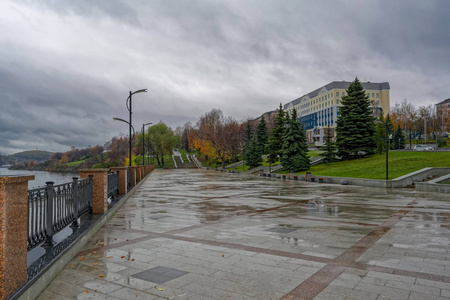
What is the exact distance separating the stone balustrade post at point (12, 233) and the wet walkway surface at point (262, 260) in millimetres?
730

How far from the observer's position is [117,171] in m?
15.8

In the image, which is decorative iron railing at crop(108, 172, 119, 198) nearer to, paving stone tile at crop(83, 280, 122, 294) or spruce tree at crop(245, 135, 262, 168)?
paving stone tile at crop(83, 280, 122, 294)

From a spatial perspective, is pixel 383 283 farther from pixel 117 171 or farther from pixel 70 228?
pixel 117 171

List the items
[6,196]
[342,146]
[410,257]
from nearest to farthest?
1. [6,196]
2. [410,257]
3. [342,146]

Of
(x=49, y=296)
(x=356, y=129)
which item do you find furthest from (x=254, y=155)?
(x=49, y=296)

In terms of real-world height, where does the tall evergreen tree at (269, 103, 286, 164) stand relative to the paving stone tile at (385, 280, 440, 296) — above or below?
above

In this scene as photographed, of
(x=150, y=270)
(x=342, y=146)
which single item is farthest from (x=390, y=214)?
(x=342, y=146)

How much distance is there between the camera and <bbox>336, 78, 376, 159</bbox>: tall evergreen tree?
44.6 metres

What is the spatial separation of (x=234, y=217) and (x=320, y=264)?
209 inches

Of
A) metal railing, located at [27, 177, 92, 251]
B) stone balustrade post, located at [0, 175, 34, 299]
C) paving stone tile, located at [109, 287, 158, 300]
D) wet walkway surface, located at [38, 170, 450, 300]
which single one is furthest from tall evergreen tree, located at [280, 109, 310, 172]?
stone balustrade post, located at [0, 175, 34, 299]

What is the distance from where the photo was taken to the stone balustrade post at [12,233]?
3490mm

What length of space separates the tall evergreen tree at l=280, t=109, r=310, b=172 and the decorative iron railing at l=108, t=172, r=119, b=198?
3087 centimetres

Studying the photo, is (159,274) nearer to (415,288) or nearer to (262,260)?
(262,260)

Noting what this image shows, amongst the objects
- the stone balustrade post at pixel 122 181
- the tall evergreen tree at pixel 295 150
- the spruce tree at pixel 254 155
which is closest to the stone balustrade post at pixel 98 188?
the stone balustrade post at pixel 122 181
